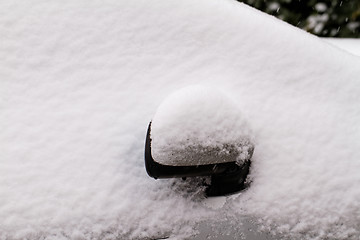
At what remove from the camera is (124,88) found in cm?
140

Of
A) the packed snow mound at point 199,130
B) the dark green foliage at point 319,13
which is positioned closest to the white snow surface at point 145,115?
the packed snow mound at point 199,130

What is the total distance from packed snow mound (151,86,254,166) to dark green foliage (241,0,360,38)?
2952 millimetres

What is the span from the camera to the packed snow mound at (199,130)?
1140 millimetres

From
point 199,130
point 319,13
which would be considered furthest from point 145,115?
point 319,13

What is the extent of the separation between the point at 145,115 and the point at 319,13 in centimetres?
315

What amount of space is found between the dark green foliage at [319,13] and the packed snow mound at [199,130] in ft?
9.68

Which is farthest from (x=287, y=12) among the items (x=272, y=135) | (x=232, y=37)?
(x=272, y=135)

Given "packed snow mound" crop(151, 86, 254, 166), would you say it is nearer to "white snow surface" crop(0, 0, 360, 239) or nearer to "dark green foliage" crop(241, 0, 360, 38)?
"white snow surface" crop(0, 0, 360, 239)

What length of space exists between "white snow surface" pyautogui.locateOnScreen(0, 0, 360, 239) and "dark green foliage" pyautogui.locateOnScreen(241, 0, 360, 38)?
2.39 m

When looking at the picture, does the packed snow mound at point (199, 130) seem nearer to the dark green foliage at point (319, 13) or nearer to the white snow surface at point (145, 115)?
the white snow surface at point (145, 115)

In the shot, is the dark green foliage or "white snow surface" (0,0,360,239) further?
the dark green foliage

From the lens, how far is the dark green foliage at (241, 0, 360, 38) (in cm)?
383

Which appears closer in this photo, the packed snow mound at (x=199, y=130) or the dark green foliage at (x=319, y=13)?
the packed snow mound at (x=199, y=130)

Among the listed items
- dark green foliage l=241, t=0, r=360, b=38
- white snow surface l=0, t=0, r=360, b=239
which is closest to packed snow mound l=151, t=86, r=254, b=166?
white snow surface l=0, t=0, r=360, b=239
